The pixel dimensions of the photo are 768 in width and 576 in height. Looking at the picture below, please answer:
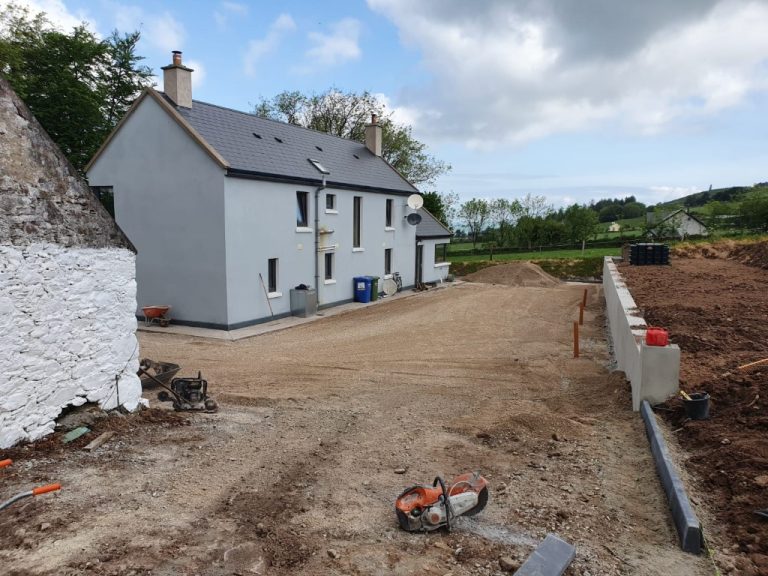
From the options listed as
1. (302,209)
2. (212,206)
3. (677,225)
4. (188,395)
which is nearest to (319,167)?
(302,209)

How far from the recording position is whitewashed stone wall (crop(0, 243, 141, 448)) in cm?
618

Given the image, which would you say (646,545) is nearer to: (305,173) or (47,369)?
(47,369)

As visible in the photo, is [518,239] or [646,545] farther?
[518,239]

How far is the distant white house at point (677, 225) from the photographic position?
47719mm

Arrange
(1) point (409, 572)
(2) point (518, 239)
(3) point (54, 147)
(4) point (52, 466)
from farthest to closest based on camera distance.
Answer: (2) point (518, 239) → (3) point (54, 147) → (4) point (52, 466) → (1) point (409, 572)

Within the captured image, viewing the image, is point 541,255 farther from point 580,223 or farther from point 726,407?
point 726,407

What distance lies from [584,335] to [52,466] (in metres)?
14.1

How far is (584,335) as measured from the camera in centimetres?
1616

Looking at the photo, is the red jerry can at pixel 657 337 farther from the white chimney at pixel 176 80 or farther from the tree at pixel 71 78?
the tree at pixel 71 78

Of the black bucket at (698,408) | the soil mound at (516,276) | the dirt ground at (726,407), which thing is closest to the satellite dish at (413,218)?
the soil mound at (516,276)

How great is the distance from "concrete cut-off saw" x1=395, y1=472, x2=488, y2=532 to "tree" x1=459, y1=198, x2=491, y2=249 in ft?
189

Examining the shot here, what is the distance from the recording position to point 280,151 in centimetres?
2073

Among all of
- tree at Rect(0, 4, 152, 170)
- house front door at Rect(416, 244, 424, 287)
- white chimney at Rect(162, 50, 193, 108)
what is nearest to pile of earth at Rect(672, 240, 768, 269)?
house front door at Rect(416, 244, 424, 287)

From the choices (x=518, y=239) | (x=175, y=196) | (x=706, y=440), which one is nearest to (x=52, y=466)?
(x=706, y=440)
